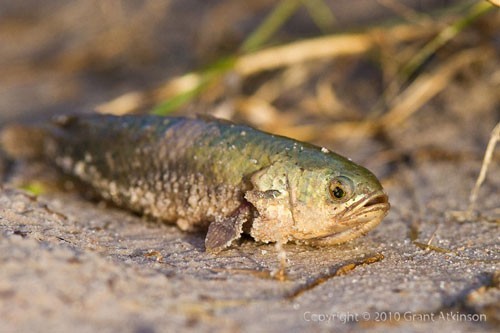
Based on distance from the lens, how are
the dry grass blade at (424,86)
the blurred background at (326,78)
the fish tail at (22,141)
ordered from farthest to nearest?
the dry grass blade at (424,86)
the blurred background at (326,78)
the fish tail at (22,141)

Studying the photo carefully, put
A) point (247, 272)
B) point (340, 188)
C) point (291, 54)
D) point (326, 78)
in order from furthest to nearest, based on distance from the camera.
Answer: point (326, 78) < point (291, 54) < point (340, 188) < point (247, 272)

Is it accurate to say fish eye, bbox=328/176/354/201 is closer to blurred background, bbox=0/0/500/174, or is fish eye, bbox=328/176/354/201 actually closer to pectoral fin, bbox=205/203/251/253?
pectoral fin, bbox=205/203/251/253

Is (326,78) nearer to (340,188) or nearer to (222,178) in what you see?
(222,178)

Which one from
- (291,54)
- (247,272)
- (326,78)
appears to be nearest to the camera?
(247,272)

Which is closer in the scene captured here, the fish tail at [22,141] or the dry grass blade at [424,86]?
the fish tail at [22,141]

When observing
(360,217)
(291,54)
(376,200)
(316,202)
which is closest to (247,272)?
(316,202)

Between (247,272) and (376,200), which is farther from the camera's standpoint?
(376,200)

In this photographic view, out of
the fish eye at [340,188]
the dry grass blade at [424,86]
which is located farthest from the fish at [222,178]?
the dry grass blade at [424,86]

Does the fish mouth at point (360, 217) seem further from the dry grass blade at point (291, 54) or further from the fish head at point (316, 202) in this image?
the dry grass blade at point (291, 54)
